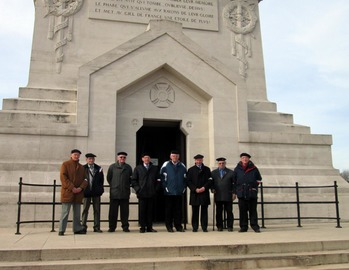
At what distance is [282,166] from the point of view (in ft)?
45.8

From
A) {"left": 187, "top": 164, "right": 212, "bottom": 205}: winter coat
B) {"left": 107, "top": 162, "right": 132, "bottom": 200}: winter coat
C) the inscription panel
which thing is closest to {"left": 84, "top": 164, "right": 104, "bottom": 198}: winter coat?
{"left": 107, "top": 162, "right": 132, "bottom": 200}: winter coat

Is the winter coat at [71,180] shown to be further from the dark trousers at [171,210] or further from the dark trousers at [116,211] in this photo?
the dark trousers at [171,210]

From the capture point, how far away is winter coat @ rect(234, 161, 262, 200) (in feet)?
32.3

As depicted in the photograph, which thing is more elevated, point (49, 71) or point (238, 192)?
point (49, 71)

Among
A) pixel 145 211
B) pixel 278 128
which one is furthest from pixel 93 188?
pixel 278 128

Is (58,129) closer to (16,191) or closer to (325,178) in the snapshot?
(16,191)

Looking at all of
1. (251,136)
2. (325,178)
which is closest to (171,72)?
(251,136)

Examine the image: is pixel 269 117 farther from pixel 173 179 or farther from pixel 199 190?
pixel 173 179

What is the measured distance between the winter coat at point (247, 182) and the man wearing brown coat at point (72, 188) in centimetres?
365

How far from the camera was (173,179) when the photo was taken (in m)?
10.1

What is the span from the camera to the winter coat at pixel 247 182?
9.84 meters

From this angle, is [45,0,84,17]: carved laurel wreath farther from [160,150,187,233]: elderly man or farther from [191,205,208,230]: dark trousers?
[191,205,208,230]: dark trousers

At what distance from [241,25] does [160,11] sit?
347cm

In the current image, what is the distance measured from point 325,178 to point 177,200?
254 inches
